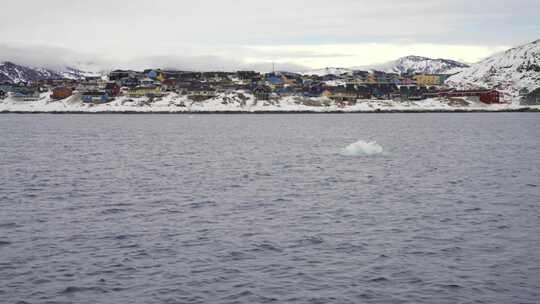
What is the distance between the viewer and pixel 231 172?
61.8m

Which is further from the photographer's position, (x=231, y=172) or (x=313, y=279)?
(x=231, y=172)

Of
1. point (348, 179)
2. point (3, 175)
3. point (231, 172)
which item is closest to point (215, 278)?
point (348, 179)

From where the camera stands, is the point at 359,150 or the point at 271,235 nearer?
the point at 271,235

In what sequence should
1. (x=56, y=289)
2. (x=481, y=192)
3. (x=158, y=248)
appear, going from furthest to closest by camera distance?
(x=481, y=192) → (x=158, y=248) → (x=56, y=289)

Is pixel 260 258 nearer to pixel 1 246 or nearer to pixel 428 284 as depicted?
pixel 428 284

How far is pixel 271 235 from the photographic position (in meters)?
32.4

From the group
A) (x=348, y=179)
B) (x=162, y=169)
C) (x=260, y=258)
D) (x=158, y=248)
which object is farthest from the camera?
(x=162, y=169)

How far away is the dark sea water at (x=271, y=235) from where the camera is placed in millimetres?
23828

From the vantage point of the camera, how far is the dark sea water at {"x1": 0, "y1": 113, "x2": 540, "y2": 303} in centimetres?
2383

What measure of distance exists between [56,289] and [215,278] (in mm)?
5896

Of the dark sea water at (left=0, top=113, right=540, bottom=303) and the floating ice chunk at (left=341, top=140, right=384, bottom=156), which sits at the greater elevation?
the floating ice chunk at (left=341, top=140, right=384, bottom=156)

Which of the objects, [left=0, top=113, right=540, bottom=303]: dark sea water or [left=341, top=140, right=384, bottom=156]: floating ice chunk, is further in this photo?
[left=341, top=140, right=384, bottom=156]: floating ice chunk

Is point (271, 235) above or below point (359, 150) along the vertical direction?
below

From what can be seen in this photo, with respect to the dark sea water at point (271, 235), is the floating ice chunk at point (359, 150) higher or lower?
higher
